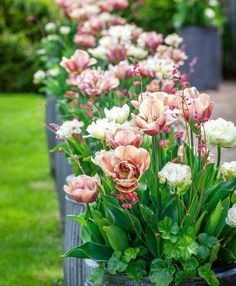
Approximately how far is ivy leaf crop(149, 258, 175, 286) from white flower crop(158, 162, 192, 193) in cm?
21

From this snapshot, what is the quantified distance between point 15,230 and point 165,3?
25.8 ft

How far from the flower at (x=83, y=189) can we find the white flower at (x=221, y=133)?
365mm

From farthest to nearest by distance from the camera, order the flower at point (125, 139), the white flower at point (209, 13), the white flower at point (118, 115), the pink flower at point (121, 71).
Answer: the white flower at point (209, 13), the pink flower at point (121, 71), the white flower at point (118, 115), the flower at point (125, 139)

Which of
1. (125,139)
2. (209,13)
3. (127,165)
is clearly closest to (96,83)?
(125,139)

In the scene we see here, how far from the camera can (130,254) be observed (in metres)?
2.38

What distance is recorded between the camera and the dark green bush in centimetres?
1310

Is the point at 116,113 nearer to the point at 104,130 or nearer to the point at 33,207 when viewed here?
the point at 104,130

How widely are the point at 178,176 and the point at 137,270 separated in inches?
11.7

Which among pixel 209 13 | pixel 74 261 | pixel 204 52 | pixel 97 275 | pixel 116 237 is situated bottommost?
pixel 204 52

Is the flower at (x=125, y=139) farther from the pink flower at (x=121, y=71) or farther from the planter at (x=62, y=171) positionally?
the planter at (x=62, y=171)

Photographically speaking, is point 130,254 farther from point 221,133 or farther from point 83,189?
point 221,133

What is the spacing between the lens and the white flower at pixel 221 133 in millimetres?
2439

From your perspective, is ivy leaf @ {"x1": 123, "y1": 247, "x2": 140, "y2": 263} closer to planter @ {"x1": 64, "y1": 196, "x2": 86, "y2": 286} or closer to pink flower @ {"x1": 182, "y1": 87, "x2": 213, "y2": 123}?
pink flower @ {"x1": 182, "y1": 87, "x2": 213, "y2": 123}

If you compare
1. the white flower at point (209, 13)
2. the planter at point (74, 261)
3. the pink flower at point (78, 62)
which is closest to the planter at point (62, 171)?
the pink flower at point (78, 62)
